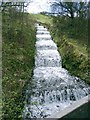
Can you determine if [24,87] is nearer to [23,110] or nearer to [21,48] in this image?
[23,110]

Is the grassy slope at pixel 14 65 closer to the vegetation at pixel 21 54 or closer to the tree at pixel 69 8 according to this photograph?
the vegetation at pixel 21 54

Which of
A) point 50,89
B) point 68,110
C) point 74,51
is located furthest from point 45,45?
point 68,110

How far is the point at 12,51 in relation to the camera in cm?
1129

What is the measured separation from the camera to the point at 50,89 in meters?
8.60

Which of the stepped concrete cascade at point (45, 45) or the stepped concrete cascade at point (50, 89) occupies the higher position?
the stepped concrete cascade at point (45, 45)

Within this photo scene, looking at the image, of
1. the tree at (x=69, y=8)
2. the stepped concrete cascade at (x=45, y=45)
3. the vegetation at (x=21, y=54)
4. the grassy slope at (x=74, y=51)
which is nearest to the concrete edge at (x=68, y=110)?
the vegetation at (x=21, y=54)

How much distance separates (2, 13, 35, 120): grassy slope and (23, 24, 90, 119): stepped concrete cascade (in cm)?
24

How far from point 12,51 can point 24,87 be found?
295 cm

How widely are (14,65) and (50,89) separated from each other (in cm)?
209

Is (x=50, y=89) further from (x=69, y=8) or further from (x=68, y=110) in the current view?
(x=69, y=8)

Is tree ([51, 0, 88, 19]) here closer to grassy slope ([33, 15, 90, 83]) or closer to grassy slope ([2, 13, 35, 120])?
grassy slope ([33, 15, 90, 83])

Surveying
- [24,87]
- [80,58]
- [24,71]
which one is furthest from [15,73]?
[80,58]

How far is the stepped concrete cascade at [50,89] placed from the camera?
A: 751cm

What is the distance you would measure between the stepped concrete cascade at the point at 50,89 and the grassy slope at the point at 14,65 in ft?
0.78
